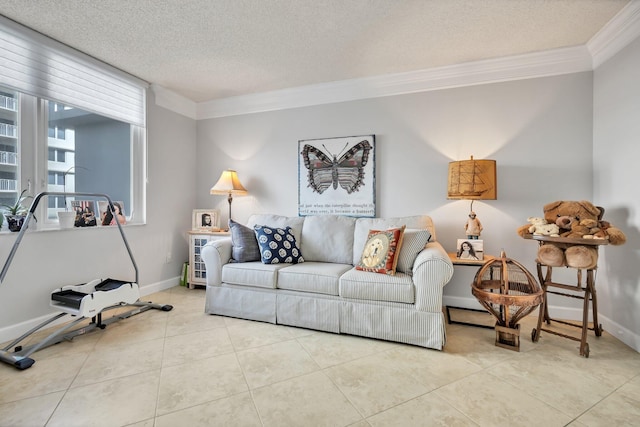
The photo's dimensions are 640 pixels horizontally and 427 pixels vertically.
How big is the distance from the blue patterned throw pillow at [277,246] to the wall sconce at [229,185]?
0.88m

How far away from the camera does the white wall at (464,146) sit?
2834mm

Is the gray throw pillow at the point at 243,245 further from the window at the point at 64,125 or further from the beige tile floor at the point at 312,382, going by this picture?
the window at the point at 64,125

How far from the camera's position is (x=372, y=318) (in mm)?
2400

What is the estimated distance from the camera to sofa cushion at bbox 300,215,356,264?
306 centimetres

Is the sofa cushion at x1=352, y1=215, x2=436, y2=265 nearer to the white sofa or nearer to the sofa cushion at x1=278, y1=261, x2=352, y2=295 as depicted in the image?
the white sofa

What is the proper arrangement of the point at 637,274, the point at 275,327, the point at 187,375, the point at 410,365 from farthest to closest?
the point at 275,327 → the point at 637,274 → the point at 410,365 → the point at 187,375

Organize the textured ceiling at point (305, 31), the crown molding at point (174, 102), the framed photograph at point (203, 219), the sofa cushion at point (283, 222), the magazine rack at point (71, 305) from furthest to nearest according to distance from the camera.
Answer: the framed photograph at point (203, 219)
the crown molding at point (174, 102)
the sofa cushion at point (283, 222)
the textured ceiling at point (305, 31)
the magazine rack at point (71, 305)

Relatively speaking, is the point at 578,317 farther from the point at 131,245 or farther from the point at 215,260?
the point at 131,245

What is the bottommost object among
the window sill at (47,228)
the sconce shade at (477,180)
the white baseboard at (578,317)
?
the white baseboard at (578,317)

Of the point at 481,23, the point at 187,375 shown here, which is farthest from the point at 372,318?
the point at 481,23

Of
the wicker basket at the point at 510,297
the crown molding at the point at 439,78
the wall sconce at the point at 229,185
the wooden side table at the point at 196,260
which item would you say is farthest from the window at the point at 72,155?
the wicker basket at the point at 510,297

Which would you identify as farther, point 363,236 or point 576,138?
point 363,236

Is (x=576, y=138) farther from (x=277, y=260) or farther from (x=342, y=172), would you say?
(x=277, y=260)

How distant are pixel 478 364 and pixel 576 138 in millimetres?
2271
